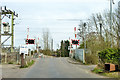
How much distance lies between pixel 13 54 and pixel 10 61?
3.42 ft

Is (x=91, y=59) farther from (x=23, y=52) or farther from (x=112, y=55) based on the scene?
(x=112, y=55)

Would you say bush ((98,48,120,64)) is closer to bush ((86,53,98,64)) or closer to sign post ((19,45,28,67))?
sign post ((19,45,28,67))

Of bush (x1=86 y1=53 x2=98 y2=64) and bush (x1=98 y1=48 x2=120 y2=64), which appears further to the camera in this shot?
bush (x1=86 y1=53 x2=98 y2=64)

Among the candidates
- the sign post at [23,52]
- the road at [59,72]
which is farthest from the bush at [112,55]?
the sign post at [23,52]

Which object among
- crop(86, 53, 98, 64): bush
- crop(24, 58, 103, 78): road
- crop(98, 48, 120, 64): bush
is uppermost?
crop(98, 48, 120, 64): bush

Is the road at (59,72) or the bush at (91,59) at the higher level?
the bush at (91,59)

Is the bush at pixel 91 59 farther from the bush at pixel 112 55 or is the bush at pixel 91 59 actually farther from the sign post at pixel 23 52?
the bush at pixel 112 55

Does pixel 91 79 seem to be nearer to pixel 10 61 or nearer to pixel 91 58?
pixel 91 58

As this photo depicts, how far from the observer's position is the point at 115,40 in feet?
66.9

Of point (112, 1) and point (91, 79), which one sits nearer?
point (91, 79)

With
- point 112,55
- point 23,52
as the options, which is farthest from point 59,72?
point 23,52

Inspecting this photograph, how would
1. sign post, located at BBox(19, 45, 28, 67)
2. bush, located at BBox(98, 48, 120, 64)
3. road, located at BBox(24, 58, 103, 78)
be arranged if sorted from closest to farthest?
1. road, located at BBox(24, 58, 103, 78)
2. bush, located at BBox(98, 48, 120, 64)
3. sign post, located at BBox(19, 45, 28, 67)

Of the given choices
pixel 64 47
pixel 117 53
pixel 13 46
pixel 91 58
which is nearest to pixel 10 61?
pixel 13 46

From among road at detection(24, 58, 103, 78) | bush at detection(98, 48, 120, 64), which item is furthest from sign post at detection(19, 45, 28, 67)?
bush at detection(98, 48, 120, 64)
